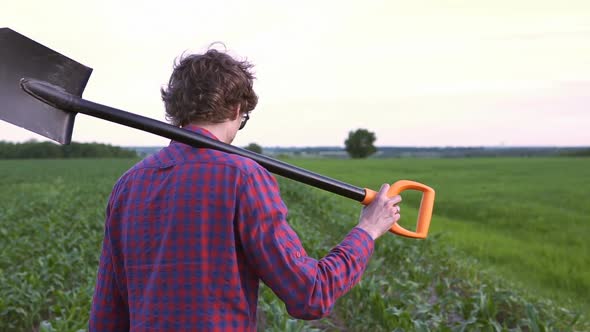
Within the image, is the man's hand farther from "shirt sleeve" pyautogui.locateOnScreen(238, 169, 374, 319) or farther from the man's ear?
the man's ear

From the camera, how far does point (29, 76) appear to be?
2.06m

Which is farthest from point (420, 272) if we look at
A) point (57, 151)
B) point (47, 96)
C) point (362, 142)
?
point (362, 142)

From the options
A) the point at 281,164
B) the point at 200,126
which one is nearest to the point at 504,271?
the point at 281,164

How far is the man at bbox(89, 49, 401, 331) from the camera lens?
151cm

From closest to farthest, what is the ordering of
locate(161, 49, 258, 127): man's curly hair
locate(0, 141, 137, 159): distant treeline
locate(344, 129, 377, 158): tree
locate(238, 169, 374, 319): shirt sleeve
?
1. locate(238, 169, 374, 319): shirt sleeve
2. locate(161, 49, 258, 127): man's curly hair
3. locate(0, 141, 137, 159): distant treeline
4. locate(344, 129, 377, 158): tree

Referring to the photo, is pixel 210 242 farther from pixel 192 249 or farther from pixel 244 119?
pixel 244 119

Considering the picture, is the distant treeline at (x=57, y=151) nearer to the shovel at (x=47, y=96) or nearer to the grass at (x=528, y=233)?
the grass at (x=528, y=233)

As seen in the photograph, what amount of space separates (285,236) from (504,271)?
21.8ft

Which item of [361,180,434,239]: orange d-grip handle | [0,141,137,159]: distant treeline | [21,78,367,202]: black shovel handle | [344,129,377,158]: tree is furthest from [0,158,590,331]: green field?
[344,129,377,158]: tree

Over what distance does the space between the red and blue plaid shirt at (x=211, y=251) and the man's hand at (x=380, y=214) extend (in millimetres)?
260

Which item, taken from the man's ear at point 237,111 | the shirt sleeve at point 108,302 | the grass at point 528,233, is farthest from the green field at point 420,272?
the man's ear at point 237,111

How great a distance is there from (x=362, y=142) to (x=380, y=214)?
93.1 metres

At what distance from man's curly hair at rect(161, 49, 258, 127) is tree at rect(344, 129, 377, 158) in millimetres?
93103

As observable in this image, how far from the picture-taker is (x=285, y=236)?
5.03 ft
